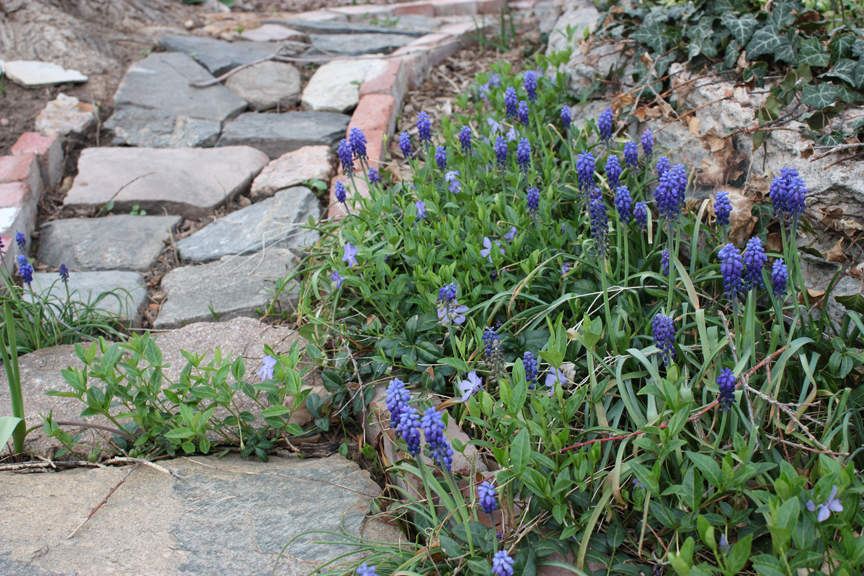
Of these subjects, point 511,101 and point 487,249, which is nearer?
point 487,249

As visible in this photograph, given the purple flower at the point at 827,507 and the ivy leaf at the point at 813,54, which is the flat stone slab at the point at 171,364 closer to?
the purple flower at the point at 827,507

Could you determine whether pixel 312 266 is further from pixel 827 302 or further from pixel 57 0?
pixel 57 0

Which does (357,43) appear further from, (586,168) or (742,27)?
(586,168)

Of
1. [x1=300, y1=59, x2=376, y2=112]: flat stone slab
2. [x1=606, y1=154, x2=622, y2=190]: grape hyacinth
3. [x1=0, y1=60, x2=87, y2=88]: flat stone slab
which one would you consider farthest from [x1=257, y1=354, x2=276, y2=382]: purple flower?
[x1=0, y1=60, x2=87, y2=88]: flat stone slab

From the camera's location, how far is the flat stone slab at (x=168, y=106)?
3.63 meters

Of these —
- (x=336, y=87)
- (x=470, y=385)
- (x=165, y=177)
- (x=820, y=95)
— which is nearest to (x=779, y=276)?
(x=470, y=385)

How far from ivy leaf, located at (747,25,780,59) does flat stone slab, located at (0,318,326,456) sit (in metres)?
2.07

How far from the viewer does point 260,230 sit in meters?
2.88

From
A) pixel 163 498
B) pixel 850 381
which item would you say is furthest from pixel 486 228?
pixel 163 498

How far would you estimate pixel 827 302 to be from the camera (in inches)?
68.9

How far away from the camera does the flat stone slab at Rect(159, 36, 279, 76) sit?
4387 millimetres

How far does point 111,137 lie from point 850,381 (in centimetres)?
379

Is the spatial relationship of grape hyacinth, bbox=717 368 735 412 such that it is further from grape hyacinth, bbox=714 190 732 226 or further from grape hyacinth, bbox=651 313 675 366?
grape hyacinth, bbox=714 190 732 226

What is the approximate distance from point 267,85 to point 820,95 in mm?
3313
